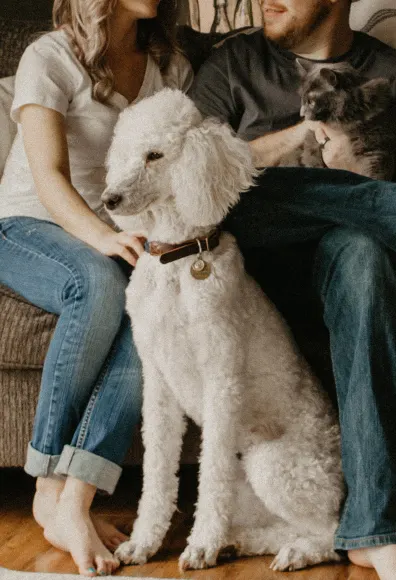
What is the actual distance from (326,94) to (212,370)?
33.3 inches

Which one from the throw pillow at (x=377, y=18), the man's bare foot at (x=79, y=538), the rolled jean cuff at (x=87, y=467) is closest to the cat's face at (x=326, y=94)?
the throw pillow at (x=377, y=18)

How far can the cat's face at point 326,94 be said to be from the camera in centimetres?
203

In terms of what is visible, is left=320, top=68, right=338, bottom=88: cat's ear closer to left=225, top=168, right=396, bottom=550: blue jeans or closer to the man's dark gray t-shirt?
the man's dark gray t-shirt

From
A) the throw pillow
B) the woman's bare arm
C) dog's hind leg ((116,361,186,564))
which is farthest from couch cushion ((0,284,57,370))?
the throw pillow

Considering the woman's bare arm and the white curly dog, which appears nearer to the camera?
the white curly dog

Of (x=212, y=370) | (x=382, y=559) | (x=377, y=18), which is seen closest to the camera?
(x=382, y=559)

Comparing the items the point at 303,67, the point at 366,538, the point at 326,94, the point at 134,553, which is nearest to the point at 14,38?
the point at 303,67

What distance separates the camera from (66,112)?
2.01 metres

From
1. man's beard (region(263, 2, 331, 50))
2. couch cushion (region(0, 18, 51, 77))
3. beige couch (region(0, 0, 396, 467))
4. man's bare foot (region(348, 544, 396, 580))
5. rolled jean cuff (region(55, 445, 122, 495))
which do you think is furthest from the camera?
couch cushion (region(0, 18, 51, 77))

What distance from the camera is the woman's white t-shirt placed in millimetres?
1931

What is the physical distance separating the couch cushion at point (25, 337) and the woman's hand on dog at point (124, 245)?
0.24 metres

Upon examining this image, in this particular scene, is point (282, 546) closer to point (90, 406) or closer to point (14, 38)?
point (90, 406)

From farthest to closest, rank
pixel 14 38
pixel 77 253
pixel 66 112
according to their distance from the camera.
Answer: pixel 14 38 < pixel 66 112 < pixel 77 253

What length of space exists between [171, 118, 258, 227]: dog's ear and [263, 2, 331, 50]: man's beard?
2.30 ft
